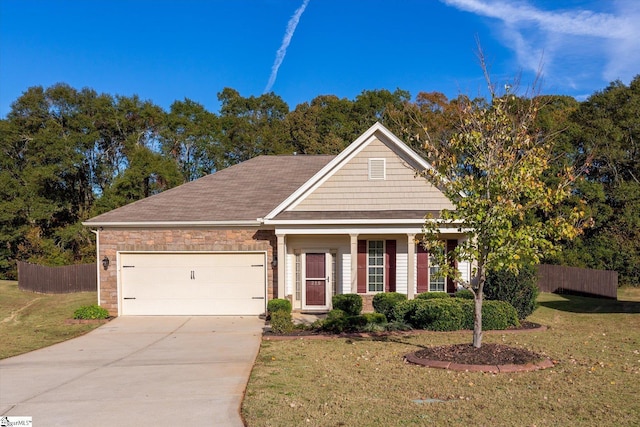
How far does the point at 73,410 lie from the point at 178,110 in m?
38.1

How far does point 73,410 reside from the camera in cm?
759

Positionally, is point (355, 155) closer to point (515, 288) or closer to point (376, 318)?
point (376, 318)

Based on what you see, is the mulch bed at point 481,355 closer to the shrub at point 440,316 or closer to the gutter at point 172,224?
the shrub at point 440,316

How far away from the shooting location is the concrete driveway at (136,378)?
735cm

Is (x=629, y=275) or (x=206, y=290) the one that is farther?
(x=629, y=275)

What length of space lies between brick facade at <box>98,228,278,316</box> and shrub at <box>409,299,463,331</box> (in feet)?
18.4

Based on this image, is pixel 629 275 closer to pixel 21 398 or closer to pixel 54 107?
pixel 21 398

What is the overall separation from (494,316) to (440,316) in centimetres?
134

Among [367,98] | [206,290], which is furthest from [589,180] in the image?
[206,290]

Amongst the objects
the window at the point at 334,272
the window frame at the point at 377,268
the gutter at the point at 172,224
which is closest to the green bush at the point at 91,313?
the gutter at the point at 172,224

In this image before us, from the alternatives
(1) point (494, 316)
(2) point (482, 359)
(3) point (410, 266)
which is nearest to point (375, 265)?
(3) point (410, 266)

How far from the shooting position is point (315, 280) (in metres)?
18.4

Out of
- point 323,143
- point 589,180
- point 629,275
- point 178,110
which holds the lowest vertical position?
point 629,275

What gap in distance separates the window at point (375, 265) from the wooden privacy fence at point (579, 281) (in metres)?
7.45
